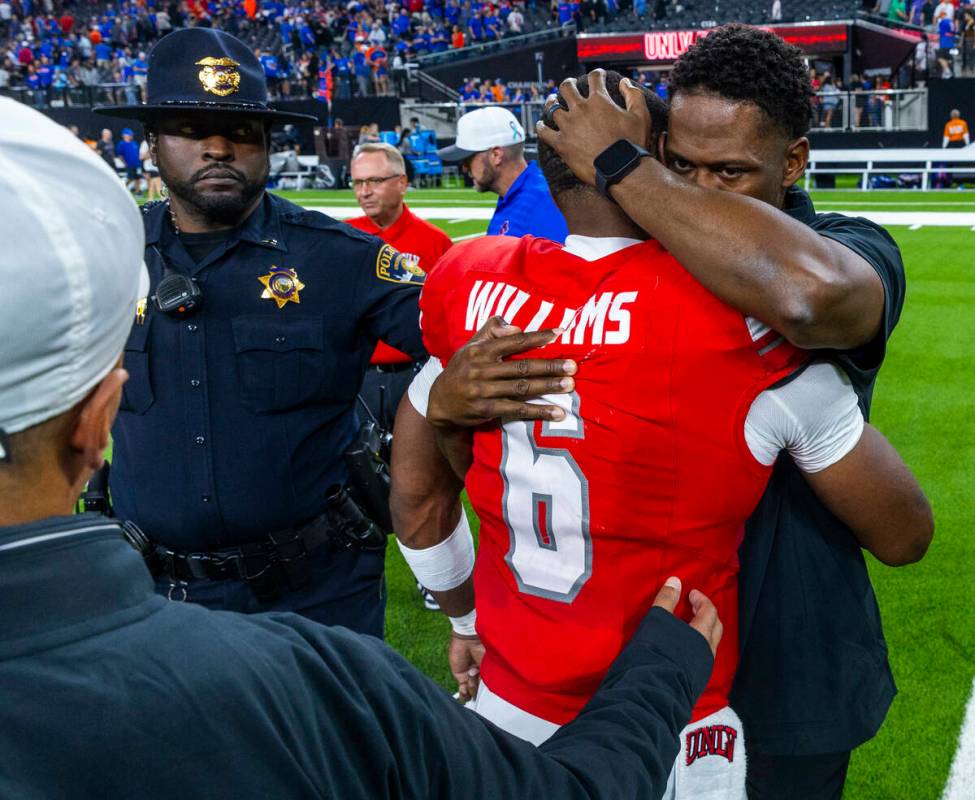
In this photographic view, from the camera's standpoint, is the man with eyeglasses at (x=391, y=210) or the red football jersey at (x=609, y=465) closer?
the red football jersey at (x=609, y=465)

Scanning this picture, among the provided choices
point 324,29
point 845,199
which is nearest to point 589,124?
point 845,199

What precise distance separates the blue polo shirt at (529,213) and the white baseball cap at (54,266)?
4.21m

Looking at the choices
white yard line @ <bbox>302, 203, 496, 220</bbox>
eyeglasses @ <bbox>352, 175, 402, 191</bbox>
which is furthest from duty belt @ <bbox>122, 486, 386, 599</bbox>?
white yard line @ <bbox>302, 203, 496, 220</bbox>

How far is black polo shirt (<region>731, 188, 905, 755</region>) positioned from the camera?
5.82 feet

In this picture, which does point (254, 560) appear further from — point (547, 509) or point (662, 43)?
point (662, 43)

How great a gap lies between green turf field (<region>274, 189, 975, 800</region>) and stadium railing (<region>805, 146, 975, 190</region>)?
9.40 meters

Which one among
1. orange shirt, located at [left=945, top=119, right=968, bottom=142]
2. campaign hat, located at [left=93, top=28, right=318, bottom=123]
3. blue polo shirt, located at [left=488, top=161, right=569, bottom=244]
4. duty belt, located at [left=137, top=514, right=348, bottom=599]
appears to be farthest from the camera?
orange shirt, located at [left=945, top=119, right=968, bottom=142]

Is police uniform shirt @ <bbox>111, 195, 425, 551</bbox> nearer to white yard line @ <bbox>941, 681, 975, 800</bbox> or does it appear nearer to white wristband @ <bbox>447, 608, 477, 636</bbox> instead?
white wristband @ <bbox>447, 608, 477, 636</bbox>

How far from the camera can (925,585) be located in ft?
14.2

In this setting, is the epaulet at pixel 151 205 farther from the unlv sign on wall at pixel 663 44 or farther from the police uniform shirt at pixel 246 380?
the unlv sign on wall at pixel 663 44

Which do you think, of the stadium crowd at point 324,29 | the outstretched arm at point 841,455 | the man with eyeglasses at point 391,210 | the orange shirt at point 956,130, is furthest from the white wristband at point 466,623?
the stadium crowd at point 324,29

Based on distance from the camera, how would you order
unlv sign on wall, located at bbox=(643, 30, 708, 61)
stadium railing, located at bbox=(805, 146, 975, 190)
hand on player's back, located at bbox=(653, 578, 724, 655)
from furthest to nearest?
1. unlv sign on wall, located at bbox=(643, 30, 708, 61)
2. stadium railing, located at bbox=(805, 146, 975, 190)
3. hand on player's back, located at bbox=(653, 578, 724, 655)

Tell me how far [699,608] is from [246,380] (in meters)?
1.47

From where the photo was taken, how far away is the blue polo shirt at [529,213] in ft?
16.4
